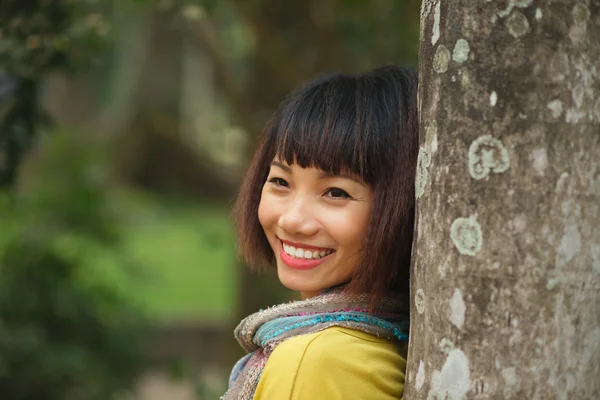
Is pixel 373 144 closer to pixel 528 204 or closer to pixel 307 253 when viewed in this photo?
pixel 307 253

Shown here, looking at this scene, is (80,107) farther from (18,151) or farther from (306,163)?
(306,163)

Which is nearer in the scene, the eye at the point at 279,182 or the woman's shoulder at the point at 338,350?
the woman's shoulder at the point at 338,350

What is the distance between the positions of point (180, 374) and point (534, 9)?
2.76m

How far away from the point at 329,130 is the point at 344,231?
0.75 ft

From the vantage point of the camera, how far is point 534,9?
1.41m

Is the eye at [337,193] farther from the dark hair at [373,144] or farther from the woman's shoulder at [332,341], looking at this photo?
the woman's shoulder at [332,341]

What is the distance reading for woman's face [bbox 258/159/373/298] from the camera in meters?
1.87

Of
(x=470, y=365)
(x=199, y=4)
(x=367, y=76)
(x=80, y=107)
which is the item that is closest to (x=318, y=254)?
(x=367, y=76)

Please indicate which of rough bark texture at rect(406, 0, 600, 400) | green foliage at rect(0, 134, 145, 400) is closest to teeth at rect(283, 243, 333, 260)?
rough bark texture at rect(406, 0, 600, 400)

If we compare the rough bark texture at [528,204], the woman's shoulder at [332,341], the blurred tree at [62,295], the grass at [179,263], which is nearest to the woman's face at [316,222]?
the woman's shoulder at [332,341]

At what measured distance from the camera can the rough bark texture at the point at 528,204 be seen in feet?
4.58

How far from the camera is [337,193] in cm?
188

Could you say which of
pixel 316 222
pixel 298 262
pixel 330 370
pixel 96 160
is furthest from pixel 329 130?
pixel 96 160

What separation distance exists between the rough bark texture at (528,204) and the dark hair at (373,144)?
0.37 metres
